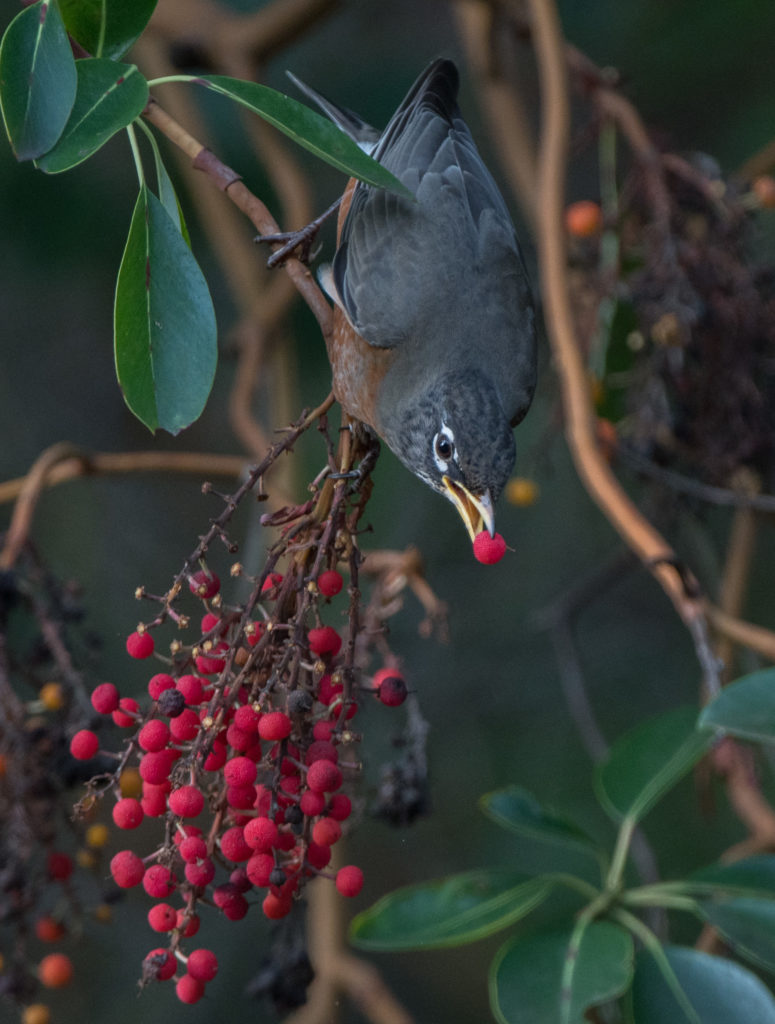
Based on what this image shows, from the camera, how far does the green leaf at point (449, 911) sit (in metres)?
2.20

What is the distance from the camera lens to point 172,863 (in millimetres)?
1394

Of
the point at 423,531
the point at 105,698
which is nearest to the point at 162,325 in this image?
the point at 105,698

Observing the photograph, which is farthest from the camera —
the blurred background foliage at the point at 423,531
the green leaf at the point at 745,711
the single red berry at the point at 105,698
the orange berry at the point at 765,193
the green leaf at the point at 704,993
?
the blurred background foliage at the point at 423,531

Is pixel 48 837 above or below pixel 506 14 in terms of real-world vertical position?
below

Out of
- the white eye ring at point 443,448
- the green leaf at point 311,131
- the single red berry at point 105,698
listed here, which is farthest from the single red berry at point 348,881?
the green leaf at point 311,131

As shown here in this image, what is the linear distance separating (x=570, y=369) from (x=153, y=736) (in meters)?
1.27

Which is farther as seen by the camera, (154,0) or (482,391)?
(482,391)

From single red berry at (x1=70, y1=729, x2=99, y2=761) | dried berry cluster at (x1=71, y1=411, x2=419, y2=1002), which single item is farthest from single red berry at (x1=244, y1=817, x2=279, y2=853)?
single red berry at (x1=70, y1=729, x2=99, y2=761)

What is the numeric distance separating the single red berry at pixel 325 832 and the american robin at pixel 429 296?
82cm

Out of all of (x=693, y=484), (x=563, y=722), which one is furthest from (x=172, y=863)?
(x=563, y=722)

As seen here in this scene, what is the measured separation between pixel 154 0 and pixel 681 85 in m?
3.73

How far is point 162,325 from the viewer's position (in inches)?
61.7

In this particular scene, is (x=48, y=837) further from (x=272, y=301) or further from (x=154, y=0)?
(x=272, y=301)

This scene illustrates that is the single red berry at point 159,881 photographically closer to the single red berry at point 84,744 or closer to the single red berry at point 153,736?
the single red berry at point 153,736
